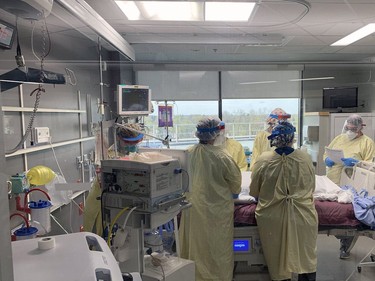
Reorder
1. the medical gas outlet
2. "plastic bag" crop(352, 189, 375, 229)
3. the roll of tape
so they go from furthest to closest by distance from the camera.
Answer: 1. "plastic bag" crop(352, 189, 375, 229)
2. the medical gas outlet
3. the roll of tape

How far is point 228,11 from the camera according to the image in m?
2.87

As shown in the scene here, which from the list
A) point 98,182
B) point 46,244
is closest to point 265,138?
point 98,182

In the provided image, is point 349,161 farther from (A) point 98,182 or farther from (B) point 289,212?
(A) point 98,182

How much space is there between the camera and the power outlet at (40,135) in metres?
2.29

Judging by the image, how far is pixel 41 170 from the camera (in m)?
2.02

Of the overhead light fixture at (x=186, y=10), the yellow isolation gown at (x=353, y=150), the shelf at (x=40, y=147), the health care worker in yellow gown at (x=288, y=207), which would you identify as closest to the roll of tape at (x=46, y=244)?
the shelf at (x=40, y=147)

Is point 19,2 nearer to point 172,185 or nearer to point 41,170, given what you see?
point 172,185

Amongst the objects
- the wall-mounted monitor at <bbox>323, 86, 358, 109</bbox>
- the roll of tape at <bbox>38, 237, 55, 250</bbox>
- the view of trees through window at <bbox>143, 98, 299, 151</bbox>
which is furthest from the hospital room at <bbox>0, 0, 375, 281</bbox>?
the view of trees through window at <bbox>143, 98, 299, 151</bbox>

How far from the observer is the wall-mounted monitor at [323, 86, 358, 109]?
5.25 m

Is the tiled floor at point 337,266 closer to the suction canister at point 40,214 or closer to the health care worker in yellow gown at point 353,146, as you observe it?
the health care worker in yellow gown at point 353,146

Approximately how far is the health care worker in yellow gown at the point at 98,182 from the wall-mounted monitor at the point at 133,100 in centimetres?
56

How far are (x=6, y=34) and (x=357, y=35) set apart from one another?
392 cm

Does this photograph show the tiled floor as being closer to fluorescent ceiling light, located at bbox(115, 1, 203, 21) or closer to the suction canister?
the suction canister

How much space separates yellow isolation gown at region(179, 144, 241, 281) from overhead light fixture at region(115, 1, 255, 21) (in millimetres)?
1313
